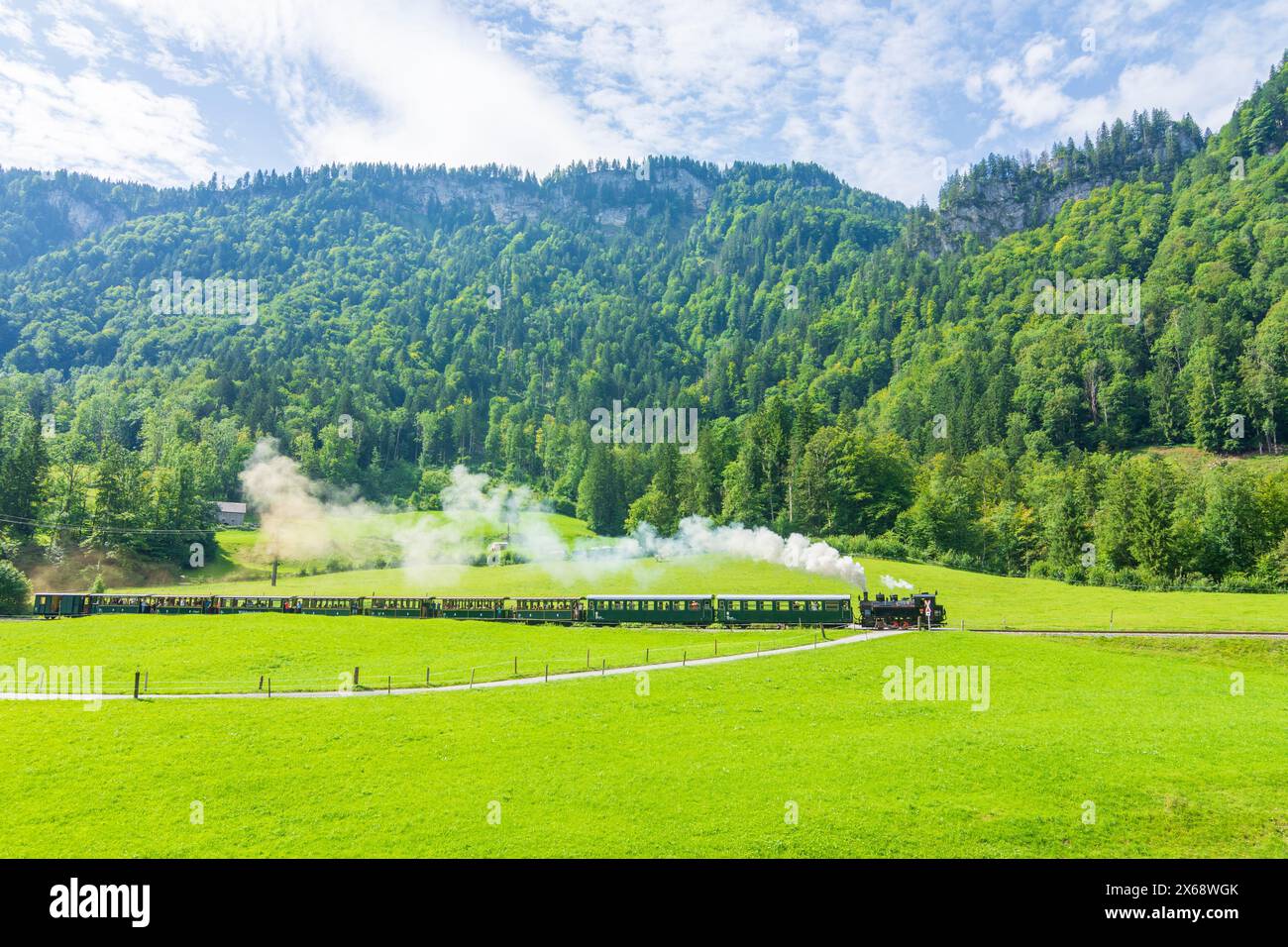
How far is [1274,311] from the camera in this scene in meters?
143

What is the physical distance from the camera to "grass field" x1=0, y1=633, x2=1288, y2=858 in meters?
23.5

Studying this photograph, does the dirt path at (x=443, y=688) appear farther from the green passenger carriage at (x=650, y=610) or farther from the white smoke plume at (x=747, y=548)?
the white smoke plume at (x=747, y=548)

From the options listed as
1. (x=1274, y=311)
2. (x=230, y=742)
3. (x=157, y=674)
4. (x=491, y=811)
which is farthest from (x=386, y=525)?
(x=1274, y=311)

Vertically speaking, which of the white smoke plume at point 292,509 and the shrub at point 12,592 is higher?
the white smoke plume at point 292,509

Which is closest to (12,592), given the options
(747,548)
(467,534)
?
(467,534)

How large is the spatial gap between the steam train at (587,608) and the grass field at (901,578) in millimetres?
7777

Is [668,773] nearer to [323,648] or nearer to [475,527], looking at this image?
[323,648]

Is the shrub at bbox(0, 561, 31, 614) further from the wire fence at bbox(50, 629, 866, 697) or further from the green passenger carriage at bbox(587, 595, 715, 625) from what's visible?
the green passenger carriage at bbox(587, 595, 715, 625)

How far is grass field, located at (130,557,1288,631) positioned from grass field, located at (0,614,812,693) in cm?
1794

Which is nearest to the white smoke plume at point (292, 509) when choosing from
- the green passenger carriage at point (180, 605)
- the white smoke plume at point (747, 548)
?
the green passenger carriage at point (180, 605)

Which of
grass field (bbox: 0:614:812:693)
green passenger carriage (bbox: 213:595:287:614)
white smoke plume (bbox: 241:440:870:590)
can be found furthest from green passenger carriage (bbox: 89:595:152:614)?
white smoke plume (bbox: 241:440:870:590)

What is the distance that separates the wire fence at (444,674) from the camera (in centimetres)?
4331
